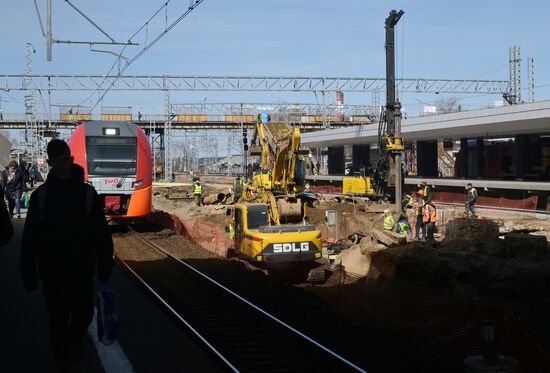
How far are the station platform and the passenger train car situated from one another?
10.1 meters

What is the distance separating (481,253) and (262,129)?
26.8ft

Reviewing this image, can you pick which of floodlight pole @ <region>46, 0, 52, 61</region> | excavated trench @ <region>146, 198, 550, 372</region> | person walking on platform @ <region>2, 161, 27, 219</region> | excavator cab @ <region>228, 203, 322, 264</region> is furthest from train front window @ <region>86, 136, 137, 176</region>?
excavated trench @ <region>146, 198, 550, 372</region>

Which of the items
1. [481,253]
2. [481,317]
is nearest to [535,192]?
[481,253]

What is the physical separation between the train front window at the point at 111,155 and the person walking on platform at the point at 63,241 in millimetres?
16089

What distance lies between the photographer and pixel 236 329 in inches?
378

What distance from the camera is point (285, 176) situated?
19469mm

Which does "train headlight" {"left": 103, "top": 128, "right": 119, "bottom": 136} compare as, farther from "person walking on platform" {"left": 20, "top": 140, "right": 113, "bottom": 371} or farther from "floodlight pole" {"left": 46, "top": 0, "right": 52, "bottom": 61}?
"person walking on platform" {"left": 20, "top": 140, "right": 113, "bottom": 371}

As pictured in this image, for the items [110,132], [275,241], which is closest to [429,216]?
[275,241]

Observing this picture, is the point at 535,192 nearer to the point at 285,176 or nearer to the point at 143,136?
the point at 285,176

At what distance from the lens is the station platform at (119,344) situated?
695 centimetres

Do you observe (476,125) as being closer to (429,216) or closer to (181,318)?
(429,216)

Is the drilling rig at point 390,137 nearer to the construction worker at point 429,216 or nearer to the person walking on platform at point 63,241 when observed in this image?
the construction worker at point 429,216

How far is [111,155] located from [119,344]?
1385cm

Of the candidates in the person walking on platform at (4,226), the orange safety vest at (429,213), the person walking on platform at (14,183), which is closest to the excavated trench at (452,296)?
the orange safety vest at (429,213)
